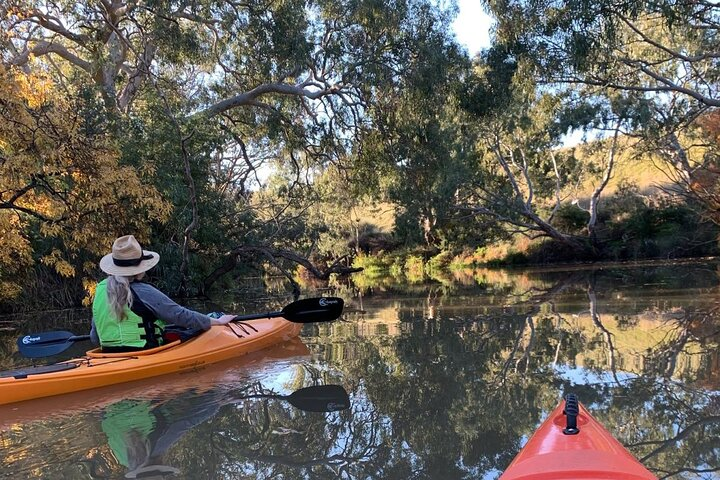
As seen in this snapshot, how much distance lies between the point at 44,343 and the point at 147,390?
54.9 inches

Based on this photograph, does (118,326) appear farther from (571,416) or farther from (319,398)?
(571,416)

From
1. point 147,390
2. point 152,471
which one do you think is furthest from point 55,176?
point 152,471

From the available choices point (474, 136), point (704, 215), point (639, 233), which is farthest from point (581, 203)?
point (704, 215)

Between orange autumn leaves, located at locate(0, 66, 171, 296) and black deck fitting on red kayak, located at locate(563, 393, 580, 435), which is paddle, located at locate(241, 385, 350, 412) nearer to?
black deck fitting on red kayak, located at locate(563, 393, 580, 435)

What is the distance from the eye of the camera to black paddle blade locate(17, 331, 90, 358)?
5285mm

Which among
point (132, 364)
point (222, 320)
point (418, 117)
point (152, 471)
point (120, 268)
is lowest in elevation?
point (152, 471)

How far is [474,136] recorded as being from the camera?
875 inches

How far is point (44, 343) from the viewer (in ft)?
17.7

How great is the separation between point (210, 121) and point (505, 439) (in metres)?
10.6

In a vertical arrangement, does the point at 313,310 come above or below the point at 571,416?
above

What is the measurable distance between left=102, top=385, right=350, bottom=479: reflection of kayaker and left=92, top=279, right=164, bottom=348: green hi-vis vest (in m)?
0.70

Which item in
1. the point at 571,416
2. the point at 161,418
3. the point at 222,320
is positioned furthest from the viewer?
the point at 222,320

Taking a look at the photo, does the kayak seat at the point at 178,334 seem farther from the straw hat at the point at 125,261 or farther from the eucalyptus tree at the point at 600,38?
the eucalyptus tree at the point at 600,38

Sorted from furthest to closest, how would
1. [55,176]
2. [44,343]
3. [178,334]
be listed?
[55,176] → [178,334] → [44,343]
